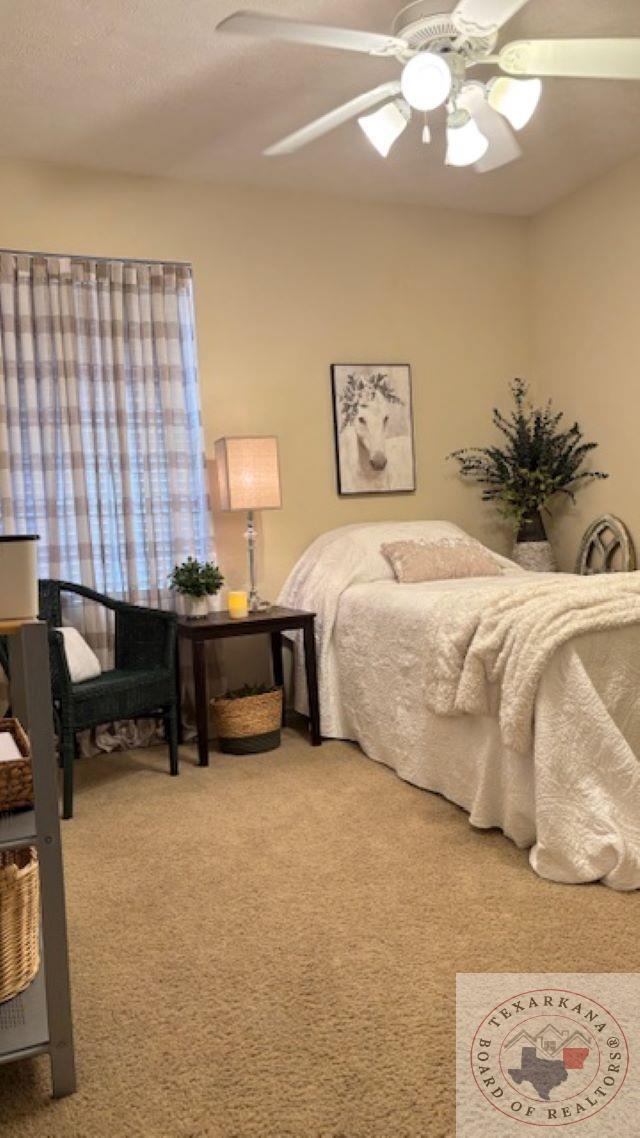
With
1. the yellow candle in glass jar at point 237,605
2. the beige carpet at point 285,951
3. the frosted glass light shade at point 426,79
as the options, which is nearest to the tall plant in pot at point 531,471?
the yellow candle in glass jar at point 237,605

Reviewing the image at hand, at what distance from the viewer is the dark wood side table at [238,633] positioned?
3.78m

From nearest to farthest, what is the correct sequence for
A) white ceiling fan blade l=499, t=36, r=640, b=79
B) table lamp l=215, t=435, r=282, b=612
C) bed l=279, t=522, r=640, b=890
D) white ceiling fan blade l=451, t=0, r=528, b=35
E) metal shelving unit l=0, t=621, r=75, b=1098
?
1. metal shelving unit l=0, t=621, r=75, b=1098
2. white ceiling fan blade l=451, t=0, r=528, b=35
3. white ceiling fan blade l=499, t=36, r=640, b=79
4. bed l=279, t=522, r=640, b=890
5. table lamp l=215, t=435, r=282, b=612

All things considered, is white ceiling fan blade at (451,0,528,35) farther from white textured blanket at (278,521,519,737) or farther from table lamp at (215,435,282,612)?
white textured blanket at (278,521,519,737)

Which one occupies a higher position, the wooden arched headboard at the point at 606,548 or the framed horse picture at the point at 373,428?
the framed horse picture at the point at 373,428

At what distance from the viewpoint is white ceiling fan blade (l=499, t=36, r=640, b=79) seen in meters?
2.41

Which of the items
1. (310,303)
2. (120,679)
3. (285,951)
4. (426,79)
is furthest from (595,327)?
(285,951)

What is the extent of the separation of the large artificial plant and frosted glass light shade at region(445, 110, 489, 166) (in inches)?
82.8

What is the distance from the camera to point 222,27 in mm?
2309

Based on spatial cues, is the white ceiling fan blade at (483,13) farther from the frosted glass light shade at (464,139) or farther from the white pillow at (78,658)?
the white pillow at (78,658)

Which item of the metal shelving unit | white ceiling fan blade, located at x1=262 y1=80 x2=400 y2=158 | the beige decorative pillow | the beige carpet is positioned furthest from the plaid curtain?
the metal shelving unit

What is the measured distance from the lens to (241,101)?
3463 mm

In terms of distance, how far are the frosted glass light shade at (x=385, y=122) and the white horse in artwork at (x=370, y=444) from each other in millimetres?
1838

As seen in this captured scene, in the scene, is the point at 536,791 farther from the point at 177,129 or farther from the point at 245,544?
the point at 177,129

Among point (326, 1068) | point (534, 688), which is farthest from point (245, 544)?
point (326, 1068)
